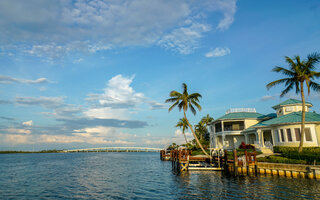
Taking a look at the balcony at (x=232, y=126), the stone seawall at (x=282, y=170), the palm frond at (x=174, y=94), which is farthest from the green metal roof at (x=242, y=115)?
the stone seawall at (x=282, y=170)

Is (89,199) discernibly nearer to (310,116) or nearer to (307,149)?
(307,149)

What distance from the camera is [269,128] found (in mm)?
35438

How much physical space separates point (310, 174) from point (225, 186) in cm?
932

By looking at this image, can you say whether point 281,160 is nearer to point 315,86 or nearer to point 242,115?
point 315,86

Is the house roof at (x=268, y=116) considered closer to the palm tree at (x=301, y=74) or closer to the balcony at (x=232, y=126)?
the balcony at (x=232, y=126)

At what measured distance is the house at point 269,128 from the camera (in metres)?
30.7

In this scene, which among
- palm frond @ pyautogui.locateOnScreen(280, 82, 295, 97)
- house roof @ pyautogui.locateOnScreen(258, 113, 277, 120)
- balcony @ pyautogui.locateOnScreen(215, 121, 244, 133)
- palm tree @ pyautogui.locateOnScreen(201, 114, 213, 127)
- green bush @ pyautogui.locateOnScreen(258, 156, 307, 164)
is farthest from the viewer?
palm tree @ pyautogui.locateOnScreen(201, 114, 213, 127)

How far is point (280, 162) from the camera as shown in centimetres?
2441

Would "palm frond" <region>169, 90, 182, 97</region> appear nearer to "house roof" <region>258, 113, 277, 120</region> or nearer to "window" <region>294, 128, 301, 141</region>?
"window" <region>294, 128, 301, 141</region>

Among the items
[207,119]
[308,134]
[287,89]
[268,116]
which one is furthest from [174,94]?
[207,119]

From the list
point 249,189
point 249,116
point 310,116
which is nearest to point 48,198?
point 249,189

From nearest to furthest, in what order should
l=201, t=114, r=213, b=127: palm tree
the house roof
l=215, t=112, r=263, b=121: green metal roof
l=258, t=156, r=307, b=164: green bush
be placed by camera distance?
l=258, t=156, r=307, b=164: green bush
the house roof
l=215, t=112, r=263, b=121: green metal roof
l=201, t=114, r=213, b=127: palm tree

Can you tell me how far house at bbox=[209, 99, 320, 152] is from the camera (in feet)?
101

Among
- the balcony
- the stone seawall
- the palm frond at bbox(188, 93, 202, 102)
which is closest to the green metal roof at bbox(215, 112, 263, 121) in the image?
the balcony
